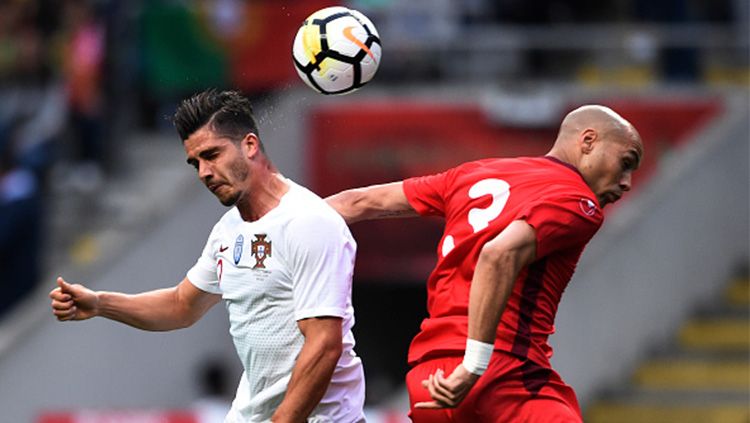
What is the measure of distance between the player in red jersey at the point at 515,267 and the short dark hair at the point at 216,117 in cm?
83

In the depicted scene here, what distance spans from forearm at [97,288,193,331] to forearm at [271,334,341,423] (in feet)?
3.19

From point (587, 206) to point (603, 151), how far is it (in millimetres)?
287

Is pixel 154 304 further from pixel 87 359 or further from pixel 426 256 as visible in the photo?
pixel 426 256

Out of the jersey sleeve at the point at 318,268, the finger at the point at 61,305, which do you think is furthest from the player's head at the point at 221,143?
the finger at the point at 61,305

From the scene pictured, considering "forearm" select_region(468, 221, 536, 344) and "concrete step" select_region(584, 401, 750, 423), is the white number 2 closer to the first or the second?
"forearm" select_region(468, 221, 536, 344)

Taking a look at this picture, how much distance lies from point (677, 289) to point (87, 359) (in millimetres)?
5177

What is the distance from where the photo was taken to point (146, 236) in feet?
49.9

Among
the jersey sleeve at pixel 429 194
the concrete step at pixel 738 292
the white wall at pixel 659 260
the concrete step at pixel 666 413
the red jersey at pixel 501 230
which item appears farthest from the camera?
the concrete step at pixel 738 292

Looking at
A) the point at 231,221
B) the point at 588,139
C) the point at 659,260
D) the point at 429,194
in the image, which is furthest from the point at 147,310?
the point at 659,260

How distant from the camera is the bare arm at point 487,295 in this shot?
19.3 ft

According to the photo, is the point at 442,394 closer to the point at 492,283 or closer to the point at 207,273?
the point at 492,283

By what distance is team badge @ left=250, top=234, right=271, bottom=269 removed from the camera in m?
6.20

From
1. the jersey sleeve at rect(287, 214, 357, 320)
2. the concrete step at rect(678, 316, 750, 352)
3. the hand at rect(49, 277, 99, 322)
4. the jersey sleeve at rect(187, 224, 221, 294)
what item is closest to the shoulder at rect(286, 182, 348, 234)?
the jersey sleeve at rect(287, 214, 357, 320)

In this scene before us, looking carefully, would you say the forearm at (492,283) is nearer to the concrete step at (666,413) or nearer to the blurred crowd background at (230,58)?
the concrete step at (666,413)
